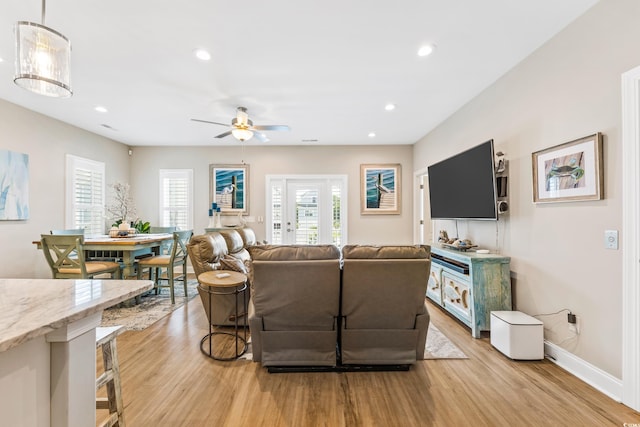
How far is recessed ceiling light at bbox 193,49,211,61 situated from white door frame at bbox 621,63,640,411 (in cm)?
328

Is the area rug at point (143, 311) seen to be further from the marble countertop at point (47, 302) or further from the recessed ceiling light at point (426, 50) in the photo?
the recessed ceiling light at point (426, 50)

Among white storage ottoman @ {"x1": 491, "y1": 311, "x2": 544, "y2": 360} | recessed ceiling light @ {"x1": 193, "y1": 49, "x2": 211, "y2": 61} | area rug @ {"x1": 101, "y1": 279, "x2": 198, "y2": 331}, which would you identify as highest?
recessed ceiling light @ {"x1": 193, "y1": 49, "x2": 211, "y2": 61}

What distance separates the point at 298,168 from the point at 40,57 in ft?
15.8

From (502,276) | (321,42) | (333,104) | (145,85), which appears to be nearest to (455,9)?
(321,42)

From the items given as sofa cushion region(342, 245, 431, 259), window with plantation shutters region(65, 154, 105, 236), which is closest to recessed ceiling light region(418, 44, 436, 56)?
sofa cushion region(342, 245, 431, 259)

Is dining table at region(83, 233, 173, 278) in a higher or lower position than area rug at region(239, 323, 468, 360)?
higher

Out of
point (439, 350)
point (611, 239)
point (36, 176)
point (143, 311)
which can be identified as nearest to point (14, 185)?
point (36, 176)

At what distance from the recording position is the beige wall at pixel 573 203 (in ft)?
6.41

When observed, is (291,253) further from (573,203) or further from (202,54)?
(573,203)

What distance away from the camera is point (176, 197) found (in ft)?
20.5

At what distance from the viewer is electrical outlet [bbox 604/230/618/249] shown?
6.36ft

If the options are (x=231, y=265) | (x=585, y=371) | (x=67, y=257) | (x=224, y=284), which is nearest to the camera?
(x=585, y=371)

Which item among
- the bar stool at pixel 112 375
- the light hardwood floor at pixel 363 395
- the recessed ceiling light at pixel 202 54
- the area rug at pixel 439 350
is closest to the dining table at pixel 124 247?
the light hardwood floor at pixel 363 395

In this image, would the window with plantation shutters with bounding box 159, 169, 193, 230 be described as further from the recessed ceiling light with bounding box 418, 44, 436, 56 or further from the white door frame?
the white door frame
